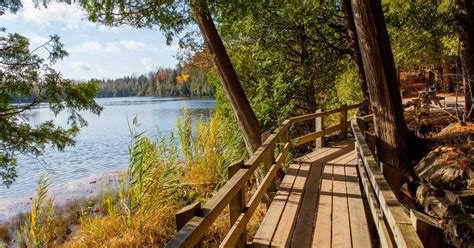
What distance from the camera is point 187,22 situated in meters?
6.70

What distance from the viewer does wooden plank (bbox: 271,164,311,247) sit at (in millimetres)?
3291

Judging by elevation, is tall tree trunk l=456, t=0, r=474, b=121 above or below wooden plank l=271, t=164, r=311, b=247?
above

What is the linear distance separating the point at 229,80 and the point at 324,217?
3699 mm

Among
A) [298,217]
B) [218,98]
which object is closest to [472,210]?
[298,217]

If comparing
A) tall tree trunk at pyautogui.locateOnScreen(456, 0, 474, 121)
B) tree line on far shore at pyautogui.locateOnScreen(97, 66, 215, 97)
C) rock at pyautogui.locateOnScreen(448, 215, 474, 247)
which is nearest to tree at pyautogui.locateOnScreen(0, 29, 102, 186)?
rock at pyautogui.locateOnScreen(448, 215, 474, 247)

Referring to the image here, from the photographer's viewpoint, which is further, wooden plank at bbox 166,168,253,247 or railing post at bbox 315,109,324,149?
railing post at bbox 315,109,324,149

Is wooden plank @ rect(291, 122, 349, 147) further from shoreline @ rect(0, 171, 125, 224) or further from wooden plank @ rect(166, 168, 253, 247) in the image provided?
shoreline @ rect(0, 171, 125, 224)

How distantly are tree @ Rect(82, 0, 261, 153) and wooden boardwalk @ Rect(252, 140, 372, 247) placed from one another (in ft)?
4.67

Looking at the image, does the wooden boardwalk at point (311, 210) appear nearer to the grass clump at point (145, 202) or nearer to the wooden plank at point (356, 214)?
the wooden plank at point (356, 214)

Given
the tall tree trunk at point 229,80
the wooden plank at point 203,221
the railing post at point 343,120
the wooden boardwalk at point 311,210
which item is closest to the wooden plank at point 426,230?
the wooden boardwalk at point 311,210

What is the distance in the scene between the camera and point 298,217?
387cm

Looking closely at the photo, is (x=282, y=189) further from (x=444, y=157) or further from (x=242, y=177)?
(x=444, y=157)

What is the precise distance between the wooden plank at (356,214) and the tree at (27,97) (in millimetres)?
5718

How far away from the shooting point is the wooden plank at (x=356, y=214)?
324cm
